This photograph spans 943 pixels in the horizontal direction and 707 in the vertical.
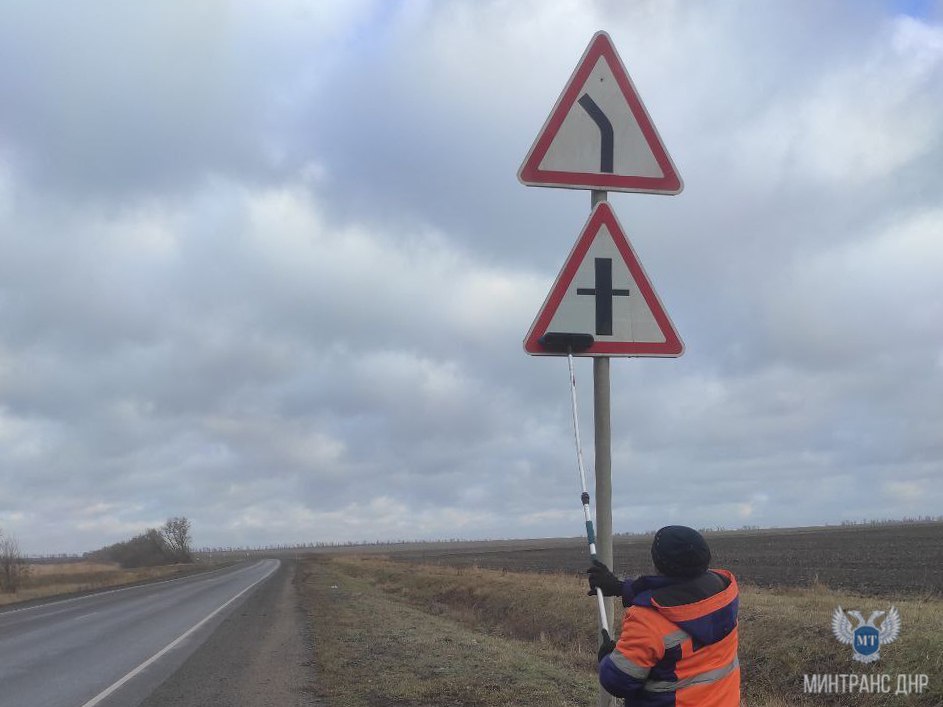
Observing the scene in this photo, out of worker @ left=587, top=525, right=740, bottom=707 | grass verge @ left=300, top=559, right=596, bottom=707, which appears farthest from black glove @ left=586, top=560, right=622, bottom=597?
grass verge @ left=300, top=559, right=596, bottom=707

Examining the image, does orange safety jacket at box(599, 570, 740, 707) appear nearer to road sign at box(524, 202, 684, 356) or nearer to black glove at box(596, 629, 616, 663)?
black glove at box(596, 629, 616, 663)

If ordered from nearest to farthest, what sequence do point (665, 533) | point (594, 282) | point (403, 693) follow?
point (665, 533) < point (594, 282) < point (403, 693)

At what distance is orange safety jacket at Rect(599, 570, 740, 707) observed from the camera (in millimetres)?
2561

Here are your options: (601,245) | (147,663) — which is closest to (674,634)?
(601,245)

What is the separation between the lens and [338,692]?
911cm

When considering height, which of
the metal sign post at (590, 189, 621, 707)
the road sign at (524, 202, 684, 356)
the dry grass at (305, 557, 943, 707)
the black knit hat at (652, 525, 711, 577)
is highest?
the road sign at (524, 202, 684, 356)

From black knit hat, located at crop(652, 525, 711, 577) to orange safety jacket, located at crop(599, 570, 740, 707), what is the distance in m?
0.03

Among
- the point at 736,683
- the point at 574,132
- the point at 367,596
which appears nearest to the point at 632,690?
the point at 736,683

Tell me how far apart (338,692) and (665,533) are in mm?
7449

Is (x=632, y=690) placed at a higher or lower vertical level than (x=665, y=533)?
lower

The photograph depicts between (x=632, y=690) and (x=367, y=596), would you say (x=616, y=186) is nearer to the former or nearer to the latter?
(x=632, y=690)

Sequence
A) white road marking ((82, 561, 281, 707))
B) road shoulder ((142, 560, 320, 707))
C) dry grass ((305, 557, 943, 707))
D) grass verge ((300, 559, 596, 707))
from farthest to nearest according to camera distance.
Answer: white road marking ((82, 561, 281, 707))
road shoulder ((142, 560, 320, 707))
dry grass ((305, 557, 943, 707))
grass verge ((300, 559, 596, 707))

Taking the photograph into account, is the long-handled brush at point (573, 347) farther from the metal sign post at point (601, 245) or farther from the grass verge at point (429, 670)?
the grass verge at point (429, 670)

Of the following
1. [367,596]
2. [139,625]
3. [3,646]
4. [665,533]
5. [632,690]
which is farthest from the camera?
[367,596]
